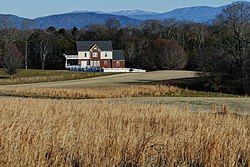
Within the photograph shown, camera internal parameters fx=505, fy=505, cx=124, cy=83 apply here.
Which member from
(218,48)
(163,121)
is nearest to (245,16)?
(218,48)

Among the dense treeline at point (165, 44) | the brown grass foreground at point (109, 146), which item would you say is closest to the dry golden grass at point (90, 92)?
the dense treeline at point (165, 44)

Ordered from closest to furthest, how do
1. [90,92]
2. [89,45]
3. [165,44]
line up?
[90,92], [165,44], [89,45]

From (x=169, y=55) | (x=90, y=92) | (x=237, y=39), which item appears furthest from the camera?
(x=169, y=55)

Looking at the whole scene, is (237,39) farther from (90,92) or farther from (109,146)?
(109,146)

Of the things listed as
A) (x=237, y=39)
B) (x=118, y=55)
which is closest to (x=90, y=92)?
(x=237, y=39)

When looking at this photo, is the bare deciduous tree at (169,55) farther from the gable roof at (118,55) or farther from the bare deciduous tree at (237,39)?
the bare deciduous tree at (237,39)

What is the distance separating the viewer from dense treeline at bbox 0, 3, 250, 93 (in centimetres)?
5737

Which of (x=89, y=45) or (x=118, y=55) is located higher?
(x=89, y=45)

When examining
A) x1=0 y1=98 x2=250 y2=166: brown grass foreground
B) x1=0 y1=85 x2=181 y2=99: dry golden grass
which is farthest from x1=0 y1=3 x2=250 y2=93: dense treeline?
x1=0 y1=98 x2=250 y2=166: brown grass foreground

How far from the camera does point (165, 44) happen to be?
99.5 meters

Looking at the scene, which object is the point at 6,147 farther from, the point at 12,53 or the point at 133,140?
the point at 12,53

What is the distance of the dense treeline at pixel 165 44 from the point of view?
57369 mm

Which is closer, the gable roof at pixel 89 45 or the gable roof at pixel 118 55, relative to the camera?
the gable roof at pixel 118 55

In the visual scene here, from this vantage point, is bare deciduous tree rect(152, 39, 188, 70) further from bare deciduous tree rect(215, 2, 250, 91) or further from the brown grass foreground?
the brown grass foreground
